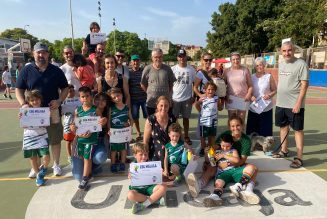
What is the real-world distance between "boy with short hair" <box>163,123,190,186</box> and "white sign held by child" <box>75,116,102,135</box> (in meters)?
1.06

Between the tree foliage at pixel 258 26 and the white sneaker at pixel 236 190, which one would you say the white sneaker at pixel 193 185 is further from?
the tree foliage at pixel 258 26

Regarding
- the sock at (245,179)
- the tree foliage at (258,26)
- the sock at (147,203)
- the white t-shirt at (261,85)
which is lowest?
the sock at (147,203)

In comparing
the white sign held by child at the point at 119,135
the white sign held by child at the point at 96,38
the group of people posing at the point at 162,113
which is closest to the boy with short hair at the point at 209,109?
the group of people posing at the point at 162,113

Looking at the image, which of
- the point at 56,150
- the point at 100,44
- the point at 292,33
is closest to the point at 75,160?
the point at 56,150

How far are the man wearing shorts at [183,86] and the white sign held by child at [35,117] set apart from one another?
2518 mm

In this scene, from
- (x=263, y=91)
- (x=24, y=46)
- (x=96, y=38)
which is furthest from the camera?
(x=24, y=46)

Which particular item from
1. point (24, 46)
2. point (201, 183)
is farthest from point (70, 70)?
point (24, 46)

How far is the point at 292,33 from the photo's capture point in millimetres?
26797

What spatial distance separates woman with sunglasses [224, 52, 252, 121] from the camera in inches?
212

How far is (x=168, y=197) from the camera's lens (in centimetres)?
385

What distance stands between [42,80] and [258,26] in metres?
32.2

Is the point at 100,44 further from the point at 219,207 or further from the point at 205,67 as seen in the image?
the point at 219,207

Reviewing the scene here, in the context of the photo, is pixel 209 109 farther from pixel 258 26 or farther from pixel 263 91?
pixel 258 26

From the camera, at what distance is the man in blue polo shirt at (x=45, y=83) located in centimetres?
435
